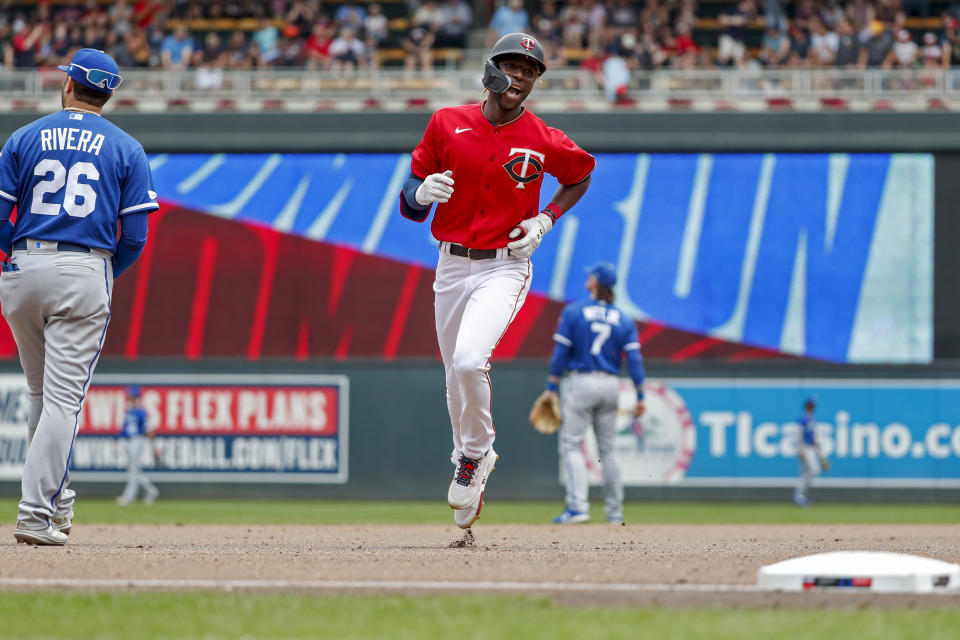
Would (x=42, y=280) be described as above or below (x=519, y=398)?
above

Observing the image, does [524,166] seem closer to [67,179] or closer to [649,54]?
[67,179]

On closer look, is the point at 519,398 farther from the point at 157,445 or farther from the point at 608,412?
the point at 608,412

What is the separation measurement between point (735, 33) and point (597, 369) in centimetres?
1083

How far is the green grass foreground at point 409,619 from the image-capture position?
12.2ft

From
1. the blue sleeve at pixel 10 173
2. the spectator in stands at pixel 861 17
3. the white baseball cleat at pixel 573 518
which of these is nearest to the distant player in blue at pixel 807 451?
the white baseball cleat at pixel 573 518

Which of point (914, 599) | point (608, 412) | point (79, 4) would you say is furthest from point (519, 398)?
point (914, 599)

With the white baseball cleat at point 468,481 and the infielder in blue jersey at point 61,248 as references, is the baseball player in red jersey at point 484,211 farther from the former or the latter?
the infielder in blue jersey at point 61,248

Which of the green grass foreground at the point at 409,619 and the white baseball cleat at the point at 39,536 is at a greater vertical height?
the green grass foreground at the point at 409,619

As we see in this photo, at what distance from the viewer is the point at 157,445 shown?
16.9 metres

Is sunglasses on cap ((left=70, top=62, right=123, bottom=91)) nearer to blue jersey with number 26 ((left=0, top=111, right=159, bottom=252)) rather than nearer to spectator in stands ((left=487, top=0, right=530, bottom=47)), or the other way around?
blue jersey with number 26 ((left=0, top=111, right=159, bottom=252))

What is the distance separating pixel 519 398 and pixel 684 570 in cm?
1170

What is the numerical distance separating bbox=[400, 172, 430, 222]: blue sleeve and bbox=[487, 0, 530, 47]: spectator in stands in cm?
1409

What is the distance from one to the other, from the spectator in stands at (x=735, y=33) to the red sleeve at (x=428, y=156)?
533 inches

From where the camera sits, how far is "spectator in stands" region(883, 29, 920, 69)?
18.9m
